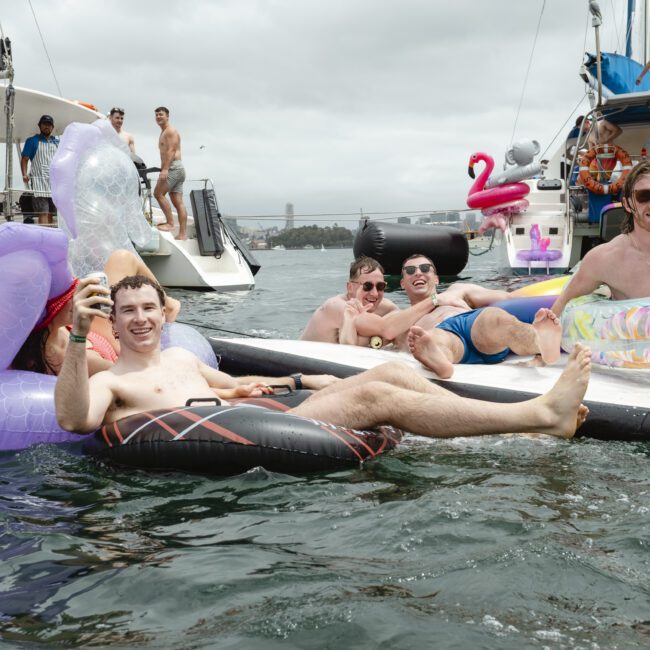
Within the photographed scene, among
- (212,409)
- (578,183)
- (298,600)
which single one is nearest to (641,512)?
(298,600)

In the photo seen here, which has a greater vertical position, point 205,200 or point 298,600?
point 205,200

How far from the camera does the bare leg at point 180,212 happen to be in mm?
13640

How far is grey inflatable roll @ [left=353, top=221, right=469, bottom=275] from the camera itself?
1352 cm

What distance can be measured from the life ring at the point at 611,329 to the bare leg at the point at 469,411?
0.93 m

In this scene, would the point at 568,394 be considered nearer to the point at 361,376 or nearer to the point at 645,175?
the point at 361,376

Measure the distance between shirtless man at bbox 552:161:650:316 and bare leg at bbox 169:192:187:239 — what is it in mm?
9862

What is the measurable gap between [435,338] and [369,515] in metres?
2.37

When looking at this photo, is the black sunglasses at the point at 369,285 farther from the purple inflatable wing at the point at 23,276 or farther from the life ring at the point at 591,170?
the life ring at the point at 591,170

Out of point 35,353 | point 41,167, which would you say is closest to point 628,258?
point 35,353

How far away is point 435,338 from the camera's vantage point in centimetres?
520

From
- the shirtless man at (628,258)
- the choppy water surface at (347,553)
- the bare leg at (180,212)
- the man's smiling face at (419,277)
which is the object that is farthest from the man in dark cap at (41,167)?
the shirtless man at (628,258)

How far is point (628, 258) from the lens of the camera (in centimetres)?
459

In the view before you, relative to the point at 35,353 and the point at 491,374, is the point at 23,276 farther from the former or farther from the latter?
the point at 491,374

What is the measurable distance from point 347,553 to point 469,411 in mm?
1231
